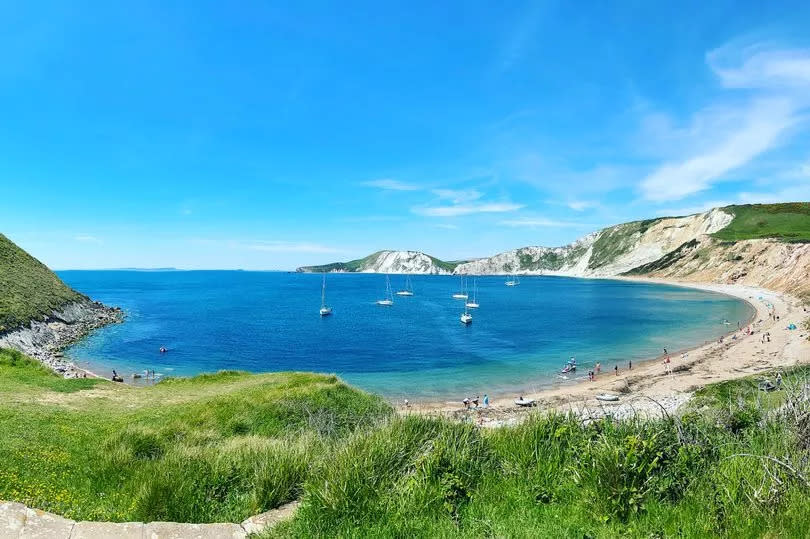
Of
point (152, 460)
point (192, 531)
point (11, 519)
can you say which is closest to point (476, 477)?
point (192, 531)

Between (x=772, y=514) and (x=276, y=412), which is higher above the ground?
(x=772, y=514)

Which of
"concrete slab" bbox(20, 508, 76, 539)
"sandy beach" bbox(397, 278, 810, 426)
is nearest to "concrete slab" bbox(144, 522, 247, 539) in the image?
"concrete slab" bbox(20, 508, 76, 539)

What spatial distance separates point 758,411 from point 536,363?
4298 cm

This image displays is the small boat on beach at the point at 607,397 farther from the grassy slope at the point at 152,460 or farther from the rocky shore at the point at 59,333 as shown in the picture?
the rocky shore at the point at 59,333

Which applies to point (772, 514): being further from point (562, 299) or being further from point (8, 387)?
point (562, 299)

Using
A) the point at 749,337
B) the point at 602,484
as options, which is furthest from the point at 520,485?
the point at 749,337

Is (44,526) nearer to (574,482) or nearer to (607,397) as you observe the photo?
(574,482)

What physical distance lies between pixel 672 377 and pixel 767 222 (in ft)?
562

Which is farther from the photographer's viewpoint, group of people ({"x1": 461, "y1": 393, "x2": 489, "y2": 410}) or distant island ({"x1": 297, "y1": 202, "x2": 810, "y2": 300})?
distant island ({"x1": 297, "y1": 202, "x2": 810, "y2": 300})

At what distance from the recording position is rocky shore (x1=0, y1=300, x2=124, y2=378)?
143 ft

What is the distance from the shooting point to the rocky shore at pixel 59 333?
43.6 m

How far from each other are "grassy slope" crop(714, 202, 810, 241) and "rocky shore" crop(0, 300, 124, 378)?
580ft

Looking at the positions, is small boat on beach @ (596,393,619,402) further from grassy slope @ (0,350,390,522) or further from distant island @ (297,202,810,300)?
distant island @ (297,202,810,300)

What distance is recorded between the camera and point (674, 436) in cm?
695
